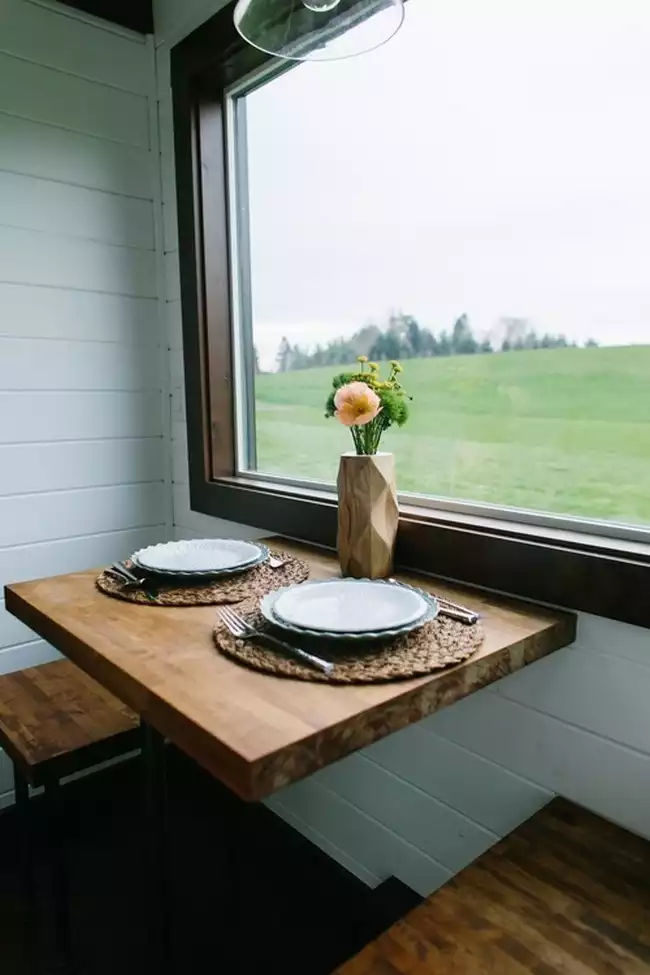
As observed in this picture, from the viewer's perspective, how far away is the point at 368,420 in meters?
1.20

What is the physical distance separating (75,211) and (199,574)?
1.22 metres

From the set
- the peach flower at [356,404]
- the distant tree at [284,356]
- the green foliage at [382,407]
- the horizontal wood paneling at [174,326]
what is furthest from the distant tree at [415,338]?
the horizontal wood paneling at [174,326]

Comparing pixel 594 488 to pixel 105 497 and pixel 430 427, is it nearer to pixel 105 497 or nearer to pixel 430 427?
pixel 430 427

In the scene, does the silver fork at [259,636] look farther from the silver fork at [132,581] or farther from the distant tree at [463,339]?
the distant tree at [463,339]

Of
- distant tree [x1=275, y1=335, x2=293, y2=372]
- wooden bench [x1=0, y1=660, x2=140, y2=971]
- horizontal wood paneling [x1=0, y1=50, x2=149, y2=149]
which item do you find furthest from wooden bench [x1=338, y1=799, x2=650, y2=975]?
horizontal wood paneling [x1=0, y1=50, x2=149, y2=149]

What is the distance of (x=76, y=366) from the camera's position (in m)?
1.91

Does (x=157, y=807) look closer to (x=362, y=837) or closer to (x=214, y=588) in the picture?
(x=214, y=588)

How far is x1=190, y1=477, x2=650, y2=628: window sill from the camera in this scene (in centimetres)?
104

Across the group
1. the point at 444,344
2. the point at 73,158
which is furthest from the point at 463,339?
the point at 73,158

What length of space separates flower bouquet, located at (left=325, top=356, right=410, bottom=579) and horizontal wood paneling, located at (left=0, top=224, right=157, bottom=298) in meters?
1.02

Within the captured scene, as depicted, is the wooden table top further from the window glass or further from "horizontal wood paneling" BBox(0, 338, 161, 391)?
"horizontal wood paneling" BBox(0, 338, 161, 391)

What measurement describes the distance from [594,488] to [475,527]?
22 centimetres

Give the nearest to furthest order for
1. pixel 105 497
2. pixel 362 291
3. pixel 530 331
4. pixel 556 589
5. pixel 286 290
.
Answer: pixel 556 589
pixel 530 331
pixel 362 291
pixel 286 290
pixel 105 497

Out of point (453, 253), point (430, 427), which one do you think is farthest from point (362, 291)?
point (430, 427)
